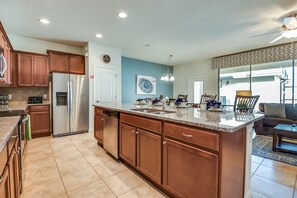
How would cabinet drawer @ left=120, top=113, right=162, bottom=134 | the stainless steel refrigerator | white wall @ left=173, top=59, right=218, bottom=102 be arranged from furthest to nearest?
white wall @ left=173, top=59, right=218, bottom=102, the stainless steel refrigerator, cabinet drawer @ left=120, top=113, right=162, bottom=134

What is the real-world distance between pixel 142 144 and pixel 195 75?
18.9ft

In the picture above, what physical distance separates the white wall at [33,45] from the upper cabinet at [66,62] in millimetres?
409

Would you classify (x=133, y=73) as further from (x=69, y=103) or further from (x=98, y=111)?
(x=98, y=111)

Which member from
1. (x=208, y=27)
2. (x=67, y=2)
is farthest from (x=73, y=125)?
(x=208, y=27)

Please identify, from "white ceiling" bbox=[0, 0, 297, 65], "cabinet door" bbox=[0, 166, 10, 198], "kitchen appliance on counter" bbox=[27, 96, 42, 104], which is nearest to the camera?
"cabinet door" bbox=[0, 166, 10, 198]

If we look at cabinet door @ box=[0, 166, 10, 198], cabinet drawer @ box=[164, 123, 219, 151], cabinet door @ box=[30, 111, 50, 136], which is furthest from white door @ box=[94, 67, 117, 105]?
cabinet door @ box=[0, 166, 10, 198]

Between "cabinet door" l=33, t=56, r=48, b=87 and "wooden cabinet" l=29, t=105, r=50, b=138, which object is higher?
"cabinet door" l=33, t=56, r=48, b=87

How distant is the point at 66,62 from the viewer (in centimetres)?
436

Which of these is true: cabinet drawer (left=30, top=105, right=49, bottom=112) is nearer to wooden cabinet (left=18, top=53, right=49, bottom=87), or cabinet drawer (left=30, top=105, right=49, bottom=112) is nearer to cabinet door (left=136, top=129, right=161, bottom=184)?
wooden cabinet (left=18, top=53, right=49, bottom=87)

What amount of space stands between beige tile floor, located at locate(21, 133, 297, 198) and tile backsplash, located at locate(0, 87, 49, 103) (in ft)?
6.13

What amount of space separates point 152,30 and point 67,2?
184 centimetres

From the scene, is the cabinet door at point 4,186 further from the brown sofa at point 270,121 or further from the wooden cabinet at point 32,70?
the brown sofa at point 270,121

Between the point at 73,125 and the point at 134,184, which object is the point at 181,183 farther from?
the point at 73,125

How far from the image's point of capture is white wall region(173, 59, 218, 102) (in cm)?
634
